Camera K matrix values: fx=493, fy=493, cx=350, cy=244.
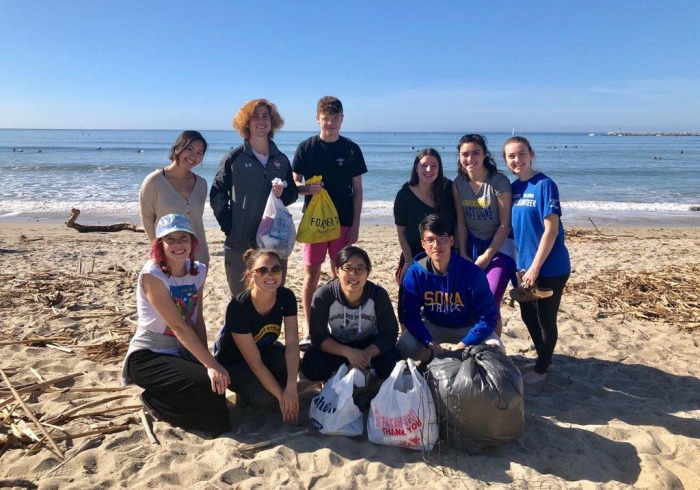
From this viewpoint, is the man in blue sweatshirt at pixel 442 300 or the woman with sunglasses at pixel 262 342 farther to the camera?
the man in blue sweatshirt at pixel 442 300

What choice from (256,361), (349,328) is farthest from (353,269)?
(256,361)

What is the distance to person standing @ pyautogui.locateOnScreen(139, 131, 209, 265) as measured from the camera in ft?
13.4

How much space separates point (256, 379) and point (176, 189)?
173cm

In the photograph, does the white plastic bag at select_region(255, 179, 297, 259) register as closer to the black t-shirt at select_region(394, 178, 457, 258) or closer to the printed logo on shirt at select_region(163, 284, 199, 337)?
the printed logo on shirt at select_region(163, 284, 199, 337)

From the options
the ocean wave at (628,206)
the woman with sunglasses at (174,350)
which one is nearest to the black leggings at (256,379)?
the woman with sunglasses at (174,350)

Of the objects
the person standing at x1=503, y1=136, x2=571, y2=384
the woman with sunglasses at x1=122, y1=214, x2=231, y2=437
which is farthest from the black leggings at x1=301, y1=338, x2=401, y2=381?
the person standing at x1=503, y1=136, x2=571, y2=384

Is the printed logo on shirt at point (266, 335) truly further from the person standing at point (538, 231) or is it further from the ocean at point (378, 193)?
the ocean at point (378, 193)

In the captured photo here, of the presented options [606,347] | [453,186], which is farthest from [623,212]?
[453,186]

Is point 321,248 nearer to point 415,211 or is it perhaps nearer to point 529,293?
point 415,211

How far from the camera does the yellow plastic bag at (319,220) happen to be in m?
4.72

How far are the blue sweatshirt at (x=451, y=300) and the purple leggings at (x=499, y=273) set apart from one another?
357mm

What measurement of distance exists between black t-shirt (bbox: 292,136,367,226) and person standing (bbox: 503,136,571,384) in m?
1.50

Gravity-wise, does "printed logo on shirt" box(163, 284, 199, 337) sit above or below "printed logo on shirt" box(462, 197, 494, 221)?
below

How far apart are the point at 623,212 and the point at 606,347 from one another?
599 inches
